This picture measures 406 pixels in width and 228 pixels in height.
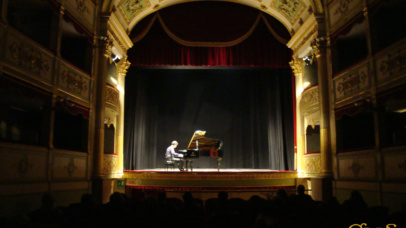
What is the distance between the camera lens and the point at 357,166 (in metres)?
7.58

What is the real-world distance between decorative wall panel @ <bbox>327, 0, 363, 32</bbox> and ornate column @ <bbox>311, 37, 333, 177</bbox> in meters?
0.53

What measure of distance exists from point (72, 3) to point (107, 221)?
6347 millimetres

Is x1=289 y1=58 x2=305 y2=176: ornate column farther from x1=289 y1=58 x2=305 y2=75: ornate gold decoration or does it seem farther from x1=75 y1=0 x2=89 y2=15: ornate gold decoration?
x1=75 y1=0 x2=89 y2=15: ornate gold decoration

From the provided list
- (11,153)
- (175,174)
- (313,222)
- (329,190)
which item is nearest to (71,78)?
(11,153)

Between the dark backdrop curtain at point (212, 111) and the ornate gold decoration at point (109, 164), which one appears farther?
the dark backdrop curtain at point (212, 111)

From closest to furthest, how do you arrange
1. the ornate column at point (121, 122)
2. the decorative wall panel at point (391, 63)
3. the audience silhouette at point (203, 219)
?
the audience silhouette at point (203, 219) < the decorative wall panel at point (391, 63) < the ornate column at point (121, 122)

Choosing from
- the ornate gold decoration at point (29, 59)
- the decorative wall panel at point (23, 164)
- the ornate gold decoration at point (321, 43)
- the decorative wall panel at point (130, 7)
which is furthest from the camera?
the decorative wall panel at point (130, 7)

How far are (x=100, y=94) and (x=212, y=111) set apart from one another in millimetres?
6866

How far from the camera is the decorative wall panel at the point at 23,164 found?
5516mm

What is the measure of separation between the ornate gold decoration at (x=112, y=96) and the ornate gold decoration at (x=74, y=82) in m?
1.20

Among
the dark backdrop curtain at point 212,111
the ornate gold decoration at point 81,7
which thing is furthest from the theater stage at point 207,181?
the ornate gold decoration at point 81,7

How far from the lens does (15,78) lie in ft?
19.0

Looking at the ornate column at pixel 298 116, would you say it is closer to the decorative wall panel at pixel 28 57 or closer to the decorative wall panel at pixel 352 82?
the decorative wall panel at pixel 352 82

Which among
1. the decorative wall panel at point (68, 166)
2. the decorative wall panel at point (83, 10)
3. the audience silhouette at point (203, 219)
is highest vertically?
the decorative wall panel at point (83, 10)
